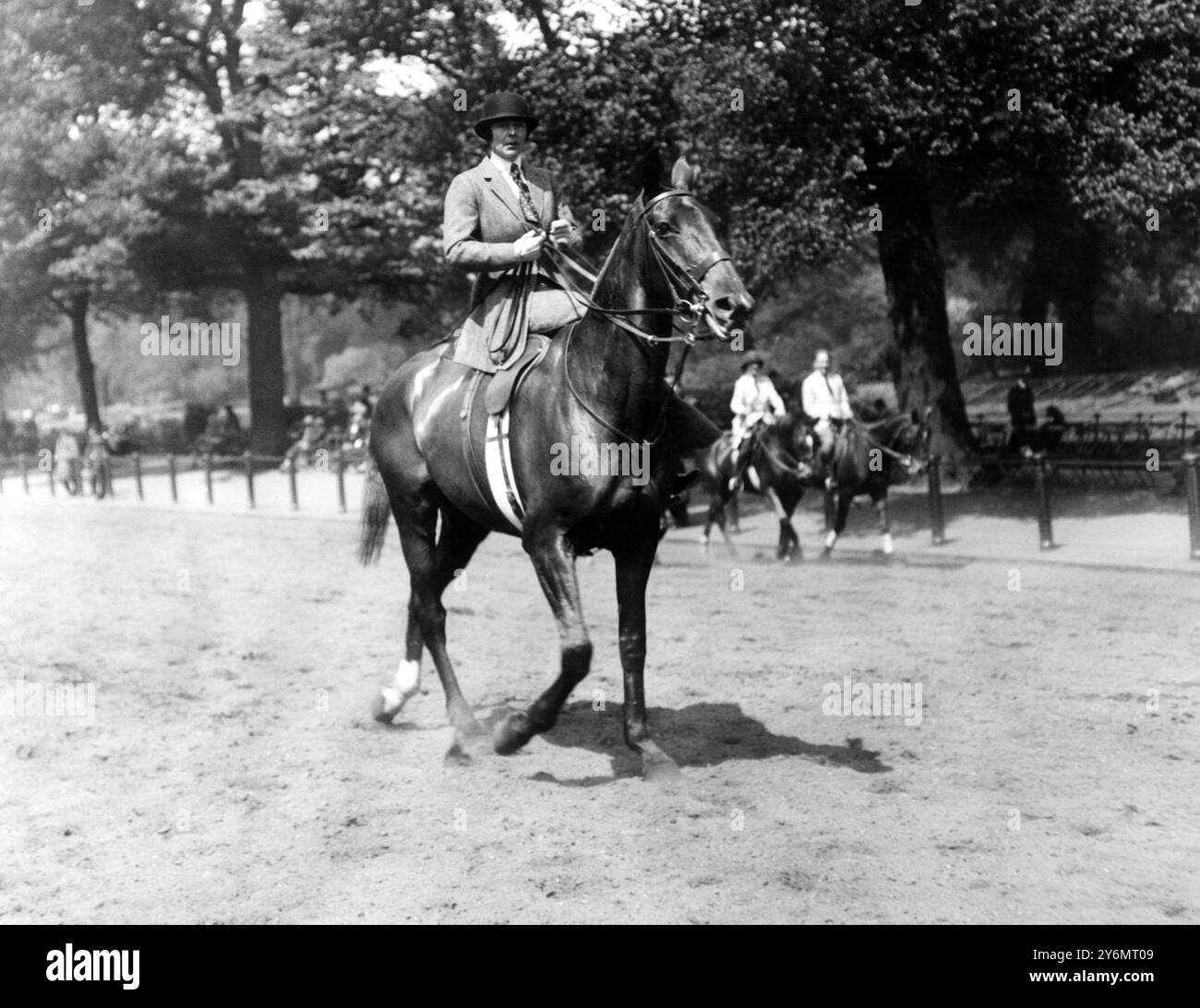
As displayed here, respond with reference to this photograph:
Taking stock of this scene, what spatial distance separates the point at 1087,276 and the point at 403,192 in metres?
12.7

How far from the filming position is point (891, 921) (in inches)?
200

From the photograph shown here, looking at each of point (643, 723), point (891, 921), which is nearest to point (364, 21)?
point (643, 723)

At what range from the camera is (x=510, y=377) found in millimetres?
7500

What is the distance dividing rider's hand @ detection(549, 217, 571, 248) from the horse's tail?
98.4 inches

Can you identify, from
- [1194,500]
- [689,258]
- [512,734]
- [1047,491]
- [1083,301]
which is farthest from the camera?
[1083,301]

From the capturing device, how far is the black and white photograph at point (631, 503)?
6.02m

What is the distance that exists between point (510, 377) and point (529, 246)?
2.24 feet

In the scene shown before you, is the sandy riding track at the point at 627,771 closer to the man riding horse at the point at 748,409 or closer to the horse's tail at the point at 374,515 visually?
the horse's tail at the point at 374,515

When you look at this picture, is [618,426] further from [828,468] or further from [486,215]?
[828,468]

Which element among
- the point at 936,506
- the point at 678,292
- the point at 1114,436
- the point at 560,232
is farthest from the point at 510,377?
the point at 1114,436

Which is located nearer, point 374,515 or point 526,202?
point 526,202

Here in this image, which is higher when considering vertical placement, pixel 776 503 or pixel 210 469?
pixel 210 469

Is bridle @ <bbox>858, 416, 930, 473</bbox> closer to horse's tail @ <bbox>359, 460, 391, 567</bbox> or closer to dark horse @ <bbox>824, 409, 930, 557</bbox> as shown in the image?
dark horse @ <bbox>824, 409, 930, 557</bbox>

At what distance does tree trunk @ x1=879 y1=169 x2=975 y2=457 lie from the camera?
20906 millimetres
